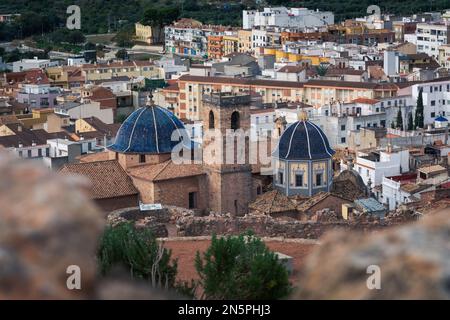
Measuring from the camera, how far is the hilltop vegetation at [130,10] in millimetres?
68375

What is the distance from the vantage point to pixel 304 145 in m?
21.5

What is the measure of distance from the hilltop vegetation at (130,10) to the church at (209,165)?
153 ft

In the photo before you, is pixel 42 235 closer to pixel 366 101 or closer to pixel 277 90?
pixel 366 101

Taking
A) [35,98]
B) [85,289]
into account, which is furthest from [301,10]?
[85,289]

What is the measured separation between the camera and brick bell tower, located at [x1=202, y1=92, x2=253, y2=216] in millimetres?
20062

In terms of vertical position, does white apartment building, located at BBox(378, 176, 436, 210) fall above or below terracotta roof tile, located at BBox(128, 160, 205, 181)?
below

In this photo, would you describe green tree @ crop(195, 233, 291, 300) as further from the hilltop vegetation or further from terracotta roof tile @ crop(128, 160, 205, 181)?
the hilltop vegetation

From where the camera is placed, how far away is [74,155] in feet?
93.1

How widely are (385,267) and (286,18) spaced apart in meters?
60.8

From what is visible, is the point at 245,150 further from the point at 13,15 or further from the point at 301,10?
the point at 13,15

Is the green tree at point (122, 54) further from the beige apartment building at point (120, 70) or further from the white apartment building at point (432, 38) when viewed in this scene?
the white apartment building at point (432, 38)

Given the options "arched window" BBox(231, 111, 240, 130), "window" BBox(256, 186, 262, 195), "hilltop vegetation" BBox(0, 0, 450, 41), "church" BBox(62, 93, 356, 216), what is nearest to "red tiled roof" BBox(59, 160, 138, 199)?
"church" BBox(62, 93, 356, 216)

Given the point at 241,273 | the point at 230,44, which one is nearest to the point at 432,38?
the point at 230,44

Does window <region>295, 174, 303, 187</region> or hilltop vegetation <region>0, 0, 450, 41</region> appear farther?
hilltop vegetation <region>0, 0, 450, 41</region>
